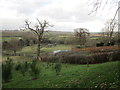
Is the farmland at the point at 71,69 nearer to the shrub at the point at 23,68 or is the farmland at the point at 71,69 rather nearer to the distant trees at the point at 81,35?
the shrub at the point at 23,68

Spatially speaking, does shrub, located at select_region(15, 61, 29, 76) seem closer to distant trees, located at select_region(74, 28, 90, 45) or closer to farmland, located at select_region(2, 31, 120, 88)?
farmland, located at select_region(2, 31, 120, 88)

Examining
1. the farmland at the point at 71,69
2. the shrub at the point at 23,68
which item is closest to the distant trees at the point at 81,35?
the farmland at the point at 71,69

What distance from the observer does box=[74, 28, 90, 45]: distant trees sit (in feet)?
110

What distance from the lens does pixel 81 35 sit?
117 ft

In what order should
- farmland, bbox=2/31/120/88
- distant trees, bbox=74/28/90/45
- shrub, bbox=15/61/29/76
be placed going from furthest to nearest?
distant trees, bbox=74/28/90/45 < shrub, bbox=15/61/29/76 < farmland, bbox=2/31/120/88

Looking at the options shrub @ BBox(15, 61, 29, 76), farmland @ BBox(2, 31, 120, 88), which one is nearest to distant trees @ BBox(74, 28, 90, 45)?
farmland @ BBox(2, 31, 120, 88)

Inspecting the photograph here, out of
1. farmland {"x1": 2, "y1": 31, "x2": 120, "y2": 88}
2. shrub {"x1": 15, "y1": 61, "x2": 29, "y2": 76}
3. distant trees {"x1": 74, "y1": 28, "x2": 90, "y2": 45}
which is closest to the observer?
farmland {"x1": 2, "y1": 31, "x2": 120, "y2": 88}

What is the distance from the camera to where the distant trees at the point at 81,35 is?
33406 millimetres

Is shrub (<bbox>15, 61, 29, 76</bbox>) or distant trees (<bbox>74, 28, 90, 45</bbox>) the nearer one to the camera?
shrub (<bbox>15, 61, 29, 76</bbox>)

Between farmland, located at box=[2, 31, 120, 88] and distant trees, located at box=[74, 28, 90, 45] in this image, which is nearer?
farmland, located at box=[2, 31, 120, 88]

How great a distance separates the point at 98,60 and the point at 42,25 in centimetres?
1267

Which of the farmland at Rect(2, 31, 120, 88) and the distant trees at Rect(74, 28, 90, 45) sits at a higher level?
the distant trees at Rect(74, 28, 90, 45)

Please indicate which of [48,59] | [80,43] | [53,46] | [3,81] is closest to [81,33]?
[80,43]

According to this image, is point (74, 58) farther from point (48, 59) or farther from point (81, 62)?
point (48, 59)
